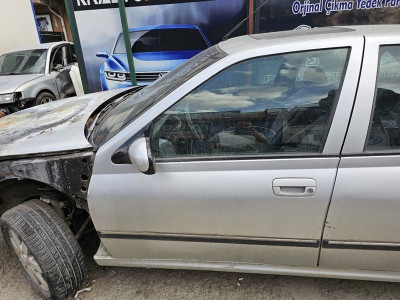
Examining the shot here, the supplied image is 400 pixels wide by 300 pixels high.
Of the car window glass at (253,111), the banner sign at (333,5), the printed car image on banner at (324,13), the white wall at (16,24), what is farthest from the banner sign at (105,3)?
the white wall at (16,24)

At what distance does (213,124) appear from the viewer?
1685 millimetres

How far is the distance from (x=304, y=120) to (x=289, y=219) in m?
0.56

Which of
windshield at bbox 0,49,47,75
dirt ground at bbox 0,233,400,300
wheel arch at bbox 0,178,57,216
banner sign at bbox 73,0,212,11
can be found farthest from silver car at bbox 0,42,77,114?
dirt ground at bbox 0,233,400,300

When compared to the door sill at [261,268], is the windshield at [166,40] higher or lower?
higher

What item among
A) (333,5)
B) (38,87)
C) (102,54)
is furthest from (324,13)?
(38,87)

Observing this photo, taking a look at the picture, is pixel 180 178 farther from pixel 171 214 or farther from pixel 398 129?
pixel 398 129

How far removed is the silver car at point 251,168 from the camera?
1.50 metres

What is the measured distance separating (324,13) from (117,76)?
3490 mm

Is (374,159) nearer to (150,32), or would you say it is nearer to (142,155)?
(142,155)

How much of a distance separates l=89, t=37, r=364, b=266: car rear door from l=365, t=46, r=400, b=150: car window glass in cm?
14

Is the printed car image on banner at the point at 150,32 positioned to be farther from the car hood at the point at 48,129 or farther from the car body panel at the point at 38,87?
the car hood at the point at 48,129

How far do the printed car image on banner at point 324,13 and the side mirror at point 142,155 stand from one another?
3.55m

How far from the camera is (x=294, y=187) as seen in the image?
1.53 meters

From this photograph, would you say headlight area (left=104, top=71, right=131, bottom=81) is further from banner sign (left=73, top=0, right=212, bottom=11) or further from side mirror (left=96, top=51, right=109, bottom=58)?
banner sign (left=73, top=0, right=212, bottom=11)
